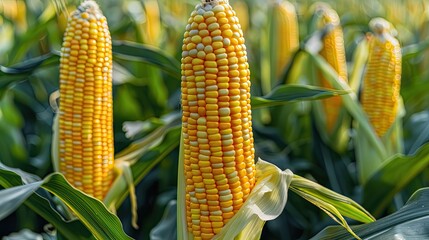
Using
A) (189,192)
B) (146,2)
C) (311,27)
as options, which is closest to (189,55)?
(189,192)

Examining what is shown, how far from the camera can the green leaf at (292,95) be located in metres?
1.88

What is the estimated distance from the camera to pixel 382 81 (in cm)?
233

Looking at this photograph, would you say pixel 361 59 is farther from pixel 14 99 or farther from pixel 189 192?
pixel 14 99

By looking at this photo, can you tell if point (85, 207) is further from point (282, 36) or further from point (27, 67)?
point (282, 36)

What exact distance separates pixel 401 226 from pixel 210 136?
22.6 inches

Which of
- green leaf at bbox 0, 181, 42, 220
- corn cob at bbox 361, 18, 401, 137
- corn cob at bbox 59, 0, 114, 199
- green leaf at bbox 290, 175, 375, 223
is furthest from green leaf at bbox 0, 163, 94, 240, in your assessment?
corn cob at bbox 361, 18, 401, 137

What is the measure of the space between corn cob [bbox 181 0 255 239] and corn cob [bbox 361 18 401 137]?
3.11 ft

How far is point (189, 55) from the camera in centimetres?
149

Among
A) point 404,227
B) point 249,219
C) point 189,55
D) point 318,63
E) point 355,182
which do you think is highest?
point 189,55

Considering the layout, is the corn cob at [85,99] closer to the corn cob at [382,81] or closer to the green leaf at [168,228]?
the green leaf at [168,228]

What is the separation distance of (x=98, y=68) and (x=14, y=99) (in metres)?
1.80

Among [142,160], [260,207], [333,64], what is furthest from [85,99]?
[333,64]

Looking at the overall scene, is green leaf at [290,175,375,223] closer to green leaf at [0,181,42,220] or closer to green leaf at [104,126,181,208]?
green leaf at [104,126,181,208]

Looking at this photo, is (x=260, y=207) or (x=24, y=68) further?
(x=24, y=68)
